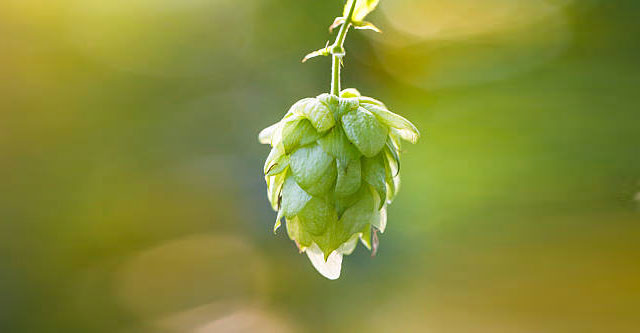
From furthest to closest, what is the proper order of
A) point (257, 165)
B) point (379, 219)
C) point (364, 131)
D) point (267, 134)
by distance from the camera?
point (257, 165) → point (267, 134) → point (379, 219) → point (364, 131)

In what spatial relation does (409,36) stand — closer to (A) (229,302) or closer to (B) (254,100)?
(B) (254,100)

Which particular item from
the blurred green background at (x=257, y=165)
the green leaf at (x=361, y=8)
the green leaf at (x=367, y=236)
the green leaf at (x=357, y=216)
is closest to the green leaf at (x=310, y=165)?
the green leaf at (x=357, y=216)

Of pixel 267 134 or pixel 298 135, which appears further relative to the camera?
pixel 267 134

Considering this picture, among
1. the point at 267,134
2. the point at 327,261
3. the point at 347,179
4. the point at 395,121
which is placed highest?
the point at 267,134

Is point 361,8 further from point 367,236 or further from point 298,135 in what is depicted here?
point 367,236

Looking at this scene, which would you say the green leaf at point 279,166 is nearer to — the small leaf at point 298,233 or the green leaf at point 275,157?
the green leaf at point 275,157

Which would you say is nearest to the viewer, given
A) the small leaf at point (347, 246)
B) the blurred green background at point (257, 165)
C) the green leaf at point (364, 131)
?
the green leaf at point (364, 131)

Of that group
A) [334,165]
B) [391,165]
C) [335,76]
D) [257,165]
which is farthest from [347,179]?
[257,165]
